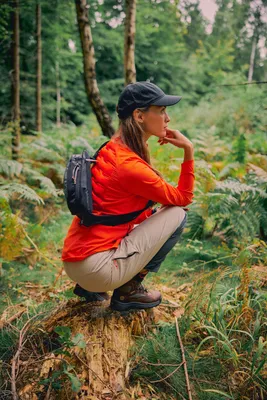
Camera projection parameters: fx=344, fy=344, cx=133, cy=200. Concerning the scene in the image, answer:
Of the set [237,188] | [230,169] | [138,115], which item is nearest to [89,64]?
[230,169]

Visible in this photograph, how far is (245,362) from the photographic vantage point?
2229 mm

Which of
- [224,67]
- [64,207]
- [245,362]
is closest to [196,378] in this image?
[245,362]

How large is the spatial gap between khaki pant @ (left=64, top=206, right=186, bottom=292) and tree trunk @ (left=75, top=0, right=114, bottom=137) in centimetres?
411

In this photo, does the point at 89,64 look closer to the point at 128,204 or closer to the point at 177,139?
the point at 177,139

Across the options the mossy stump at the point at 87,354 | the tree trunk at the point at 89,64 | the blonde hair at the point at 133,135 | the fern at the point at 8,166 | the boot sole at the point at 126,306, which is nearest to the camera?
the mossy stump at the point at 87,354

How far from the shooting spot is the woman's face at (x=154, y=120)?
96.3 inches

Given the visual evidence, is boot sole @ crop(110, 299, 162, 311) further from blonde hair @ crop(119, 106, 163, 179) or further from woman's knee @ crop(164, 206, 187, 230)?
blonde hair @ crop(119, 106, 163, 179)

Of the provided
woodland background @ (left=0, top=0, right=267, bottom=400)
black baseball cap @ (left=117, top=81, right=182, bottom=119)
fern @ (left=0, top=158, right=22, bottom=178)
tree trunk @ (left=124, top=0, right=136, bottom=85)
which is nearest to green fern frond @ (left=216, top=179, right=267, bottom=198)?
woodland background @ (left=0, top=0, right=267, bottom=400)

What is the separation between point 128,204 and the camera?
2.47 metres

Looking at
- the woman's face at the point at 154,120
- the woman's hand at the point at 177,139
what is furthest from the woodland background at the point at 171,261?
the woman's face at the point at 154,120

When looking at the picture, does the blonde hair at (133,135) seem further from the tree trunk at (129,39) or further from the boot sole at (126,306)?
the tree trunk at (129,39)

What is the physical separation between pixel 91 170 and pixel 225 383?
1641 mm

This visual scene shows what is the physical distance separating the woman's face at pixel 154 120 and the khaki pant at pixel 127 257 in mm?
592

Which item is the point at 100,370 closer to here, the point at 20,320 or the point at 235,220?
the point at 20,320
